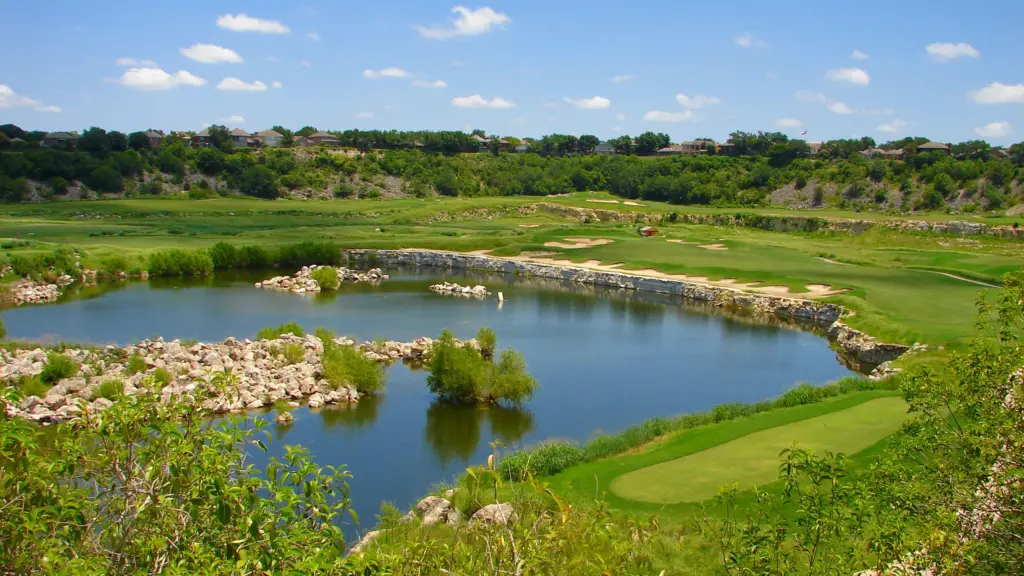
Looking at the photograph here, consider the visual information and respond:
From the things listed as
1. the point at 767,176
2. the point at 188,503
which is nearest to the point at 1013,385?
the point at 188,503

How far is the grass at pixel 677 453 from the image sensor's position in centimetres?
1440

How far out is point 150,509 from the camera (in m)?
5.37

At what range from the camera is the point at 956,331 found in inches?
1233

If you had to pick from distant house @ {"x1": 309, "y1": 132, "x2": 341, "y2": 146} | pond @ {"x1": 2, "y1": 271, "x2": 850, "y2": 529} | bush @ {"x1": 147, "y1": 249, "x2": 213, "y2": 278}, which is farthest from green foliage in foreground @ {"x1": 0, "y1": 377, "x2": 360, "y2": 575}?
distant house @ {"x1": 309, "y1": 132, "x2": 341, "y2": 146}

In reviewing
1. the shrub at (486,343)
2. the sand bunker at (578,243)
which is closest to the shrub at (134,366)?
the shrub at (486,343)

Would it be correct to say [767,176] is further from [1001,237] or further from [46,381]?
[46,381]

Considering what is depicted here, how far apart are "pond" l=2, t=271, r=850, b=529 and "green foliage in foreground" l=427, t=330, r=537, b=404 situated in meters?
0.54

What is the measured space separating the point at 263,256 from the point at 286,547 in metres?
53.3

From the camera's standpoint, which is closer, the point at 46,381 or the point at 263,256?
the point at 46,381

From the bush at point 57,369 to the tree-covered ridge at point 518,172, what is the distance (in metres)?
71.1

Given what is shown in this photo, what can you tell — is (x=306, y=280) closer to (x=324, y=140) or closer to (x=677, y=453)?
(x=677, y=453)

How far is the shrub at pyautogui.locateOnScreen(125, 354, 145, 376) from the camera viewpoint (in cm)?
2522

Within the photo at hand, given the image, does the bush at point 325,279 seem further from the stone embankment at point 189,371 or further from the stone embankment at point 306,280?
the stone embankment at point 189,371

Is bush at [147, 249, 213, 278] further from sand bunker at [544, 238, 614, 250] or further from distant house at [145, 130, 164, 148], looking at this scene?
distant house at [145, 130, 164, 148]
